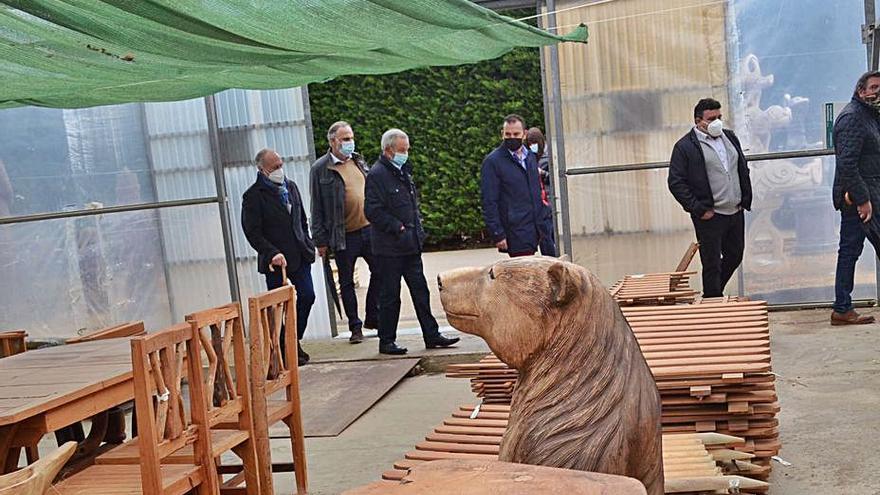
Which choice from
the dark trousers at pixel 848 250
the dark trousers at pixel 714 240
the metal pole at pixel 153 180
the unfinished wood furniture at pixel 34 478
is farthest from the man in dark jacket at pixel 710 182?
the unfinished wood furniture at pixel 34 478

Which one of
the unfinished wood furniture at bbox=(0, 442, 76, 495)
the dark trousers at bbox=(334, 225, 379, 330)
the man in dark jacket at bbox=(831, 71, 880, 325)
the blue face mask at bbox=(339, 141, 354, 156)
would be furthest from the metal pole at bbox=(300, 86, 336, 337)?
the unfinished wood furniture at bbox=(0, 442, 76, 495)

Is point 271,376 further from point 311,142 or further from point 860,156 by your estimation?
point 860,156

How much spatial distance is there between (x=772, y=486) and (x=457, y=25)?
235 centimetres

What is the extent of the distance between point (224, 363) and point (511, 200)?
146 inches

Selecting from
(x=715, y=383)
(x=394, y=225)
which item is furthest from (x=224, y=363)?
(x=394, y=225)

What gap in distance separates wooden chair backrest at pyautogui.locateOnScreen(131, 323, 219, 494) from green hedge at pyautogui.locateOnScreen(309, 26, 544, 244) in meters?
10.9

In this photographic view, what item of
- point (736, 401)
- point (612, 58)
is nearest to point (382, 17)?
point (736, 401)

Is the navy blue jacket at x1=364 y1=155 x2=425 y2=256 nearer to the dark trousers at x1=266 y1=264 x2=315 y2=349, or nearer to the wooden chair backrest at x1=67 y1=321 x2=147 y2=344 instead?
the dark trousers at x1=266 y1=264 x2=315 y2=349

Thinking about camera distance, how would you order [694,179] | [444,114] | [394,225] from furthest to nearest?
[444,114] < [394,225] < [694,179]

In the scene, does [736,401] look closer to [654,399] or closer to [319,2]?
[654,399]

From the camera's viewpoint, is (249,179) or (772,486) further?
(249,179)

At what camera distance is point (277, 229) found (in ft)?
23.7

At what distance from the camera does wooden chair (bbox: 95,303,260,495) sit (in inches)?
148

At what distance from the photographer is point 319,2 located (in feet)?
11.1
